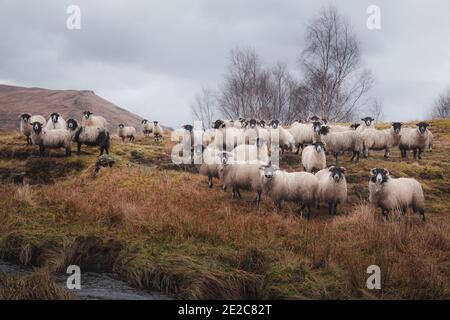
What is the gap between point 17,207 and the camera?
11.0m

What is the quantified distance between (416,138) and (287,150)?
5766 mm

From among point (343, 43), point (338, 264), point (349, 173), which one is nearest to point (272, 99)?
point (343, 43)

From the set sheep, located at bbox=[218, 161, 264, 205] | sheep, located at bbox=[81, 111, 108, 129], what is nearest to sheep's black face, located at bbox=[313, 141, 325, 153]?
sheep, located at bbox=[218, 161, 264, 205]

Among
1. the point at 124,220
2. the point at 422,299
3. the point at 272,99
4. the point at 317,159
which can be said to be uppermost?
the point at 272,99

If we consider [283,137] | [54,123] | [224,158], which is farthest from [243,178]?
[54,123]

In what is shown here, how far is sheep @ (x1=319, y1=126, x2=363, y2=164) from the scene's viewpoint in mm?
17531

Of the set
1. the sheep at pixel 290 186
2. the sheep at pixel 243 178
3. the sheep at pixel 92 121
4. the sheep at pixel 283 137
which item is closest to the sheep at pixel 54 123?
the sheep at pixel 92 121

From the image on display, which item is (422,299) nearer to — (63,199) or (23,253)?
(23,253)

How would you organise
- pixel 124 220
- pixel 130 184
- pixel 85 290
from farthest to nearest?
pixel 130 184 < pixel 124 220 < pixel 85 290

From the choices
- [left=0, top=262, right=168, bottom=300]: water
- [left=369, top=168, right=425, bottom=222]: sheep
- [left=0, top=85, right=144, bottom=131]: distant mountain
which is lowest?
[left=0, top=262, right=168, bottom=300]: water

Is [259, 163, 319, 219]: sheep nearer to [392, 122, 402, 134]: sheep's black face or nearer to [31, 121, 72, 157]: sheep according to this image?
[392, 122, 402, 134]: sheep's black face

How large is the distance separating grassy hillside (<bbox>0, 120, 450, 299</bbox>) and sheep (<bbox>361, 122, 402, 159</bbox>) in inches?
181

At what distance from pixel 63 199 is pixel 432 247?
916 cm

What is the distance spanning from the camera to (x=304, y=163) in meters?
15.0
